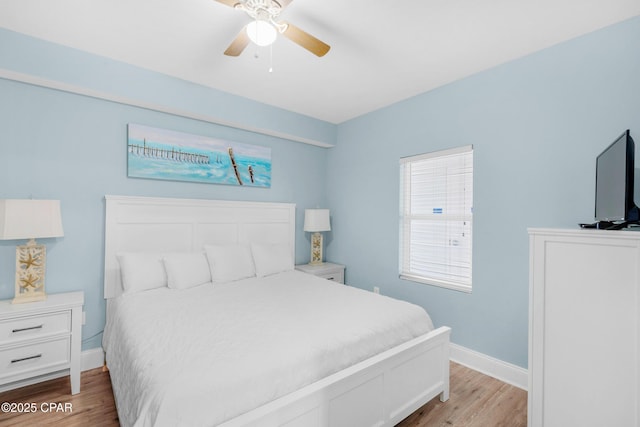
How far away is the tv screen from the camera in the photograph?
138 cm

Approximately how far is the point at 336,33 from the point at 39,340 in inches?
118

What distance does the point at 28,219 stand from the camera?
2107 millimetres

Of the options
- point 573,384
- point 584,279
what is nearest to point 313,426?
point 573,384

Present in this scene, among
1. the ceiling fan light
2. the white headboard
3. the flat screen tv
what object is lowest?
the white headboard

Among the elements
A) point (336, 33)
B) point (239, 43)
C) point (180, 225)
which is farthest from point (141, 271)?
point (336, 33)

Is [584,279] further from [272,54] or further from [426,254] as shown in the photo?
[272,54]

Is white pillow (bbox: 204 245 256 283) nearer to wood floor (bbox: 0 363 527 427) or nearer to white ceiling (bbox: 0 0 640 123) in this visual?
wood floor (bbox: 0 363 527 427)


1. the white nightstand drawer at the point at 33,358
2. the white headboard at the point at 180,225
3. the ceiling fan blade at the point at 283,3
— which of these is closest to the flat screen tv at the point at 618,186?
the ceiling fan blade at the point at 283,3

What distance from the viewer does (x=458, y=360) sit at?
2.76 m

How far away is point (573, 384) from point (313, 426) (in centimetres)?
132

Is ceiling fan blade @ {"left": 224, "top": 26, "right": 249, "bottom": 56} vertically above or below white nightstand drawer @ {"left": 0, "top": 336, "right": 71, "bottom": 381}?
above

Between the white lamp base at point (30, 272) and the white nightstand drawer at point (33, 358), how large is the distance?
333 mm

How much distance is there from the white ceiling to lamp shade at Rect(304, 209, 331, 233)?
155 centimetres

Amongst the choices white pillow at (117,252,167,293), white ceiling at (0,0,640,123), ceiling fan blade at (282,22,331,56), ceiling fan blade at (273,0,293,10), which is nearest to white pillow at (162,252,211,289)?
white pillow at (117,252,167,293)
